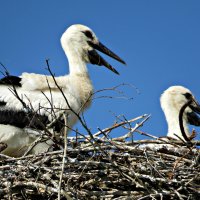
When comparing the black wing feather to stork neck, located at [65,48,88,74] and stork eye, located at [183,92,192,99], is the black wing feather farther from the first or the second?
stork neck, located at [65,48,88,74]

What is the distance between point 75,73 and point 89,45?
2.29 feet

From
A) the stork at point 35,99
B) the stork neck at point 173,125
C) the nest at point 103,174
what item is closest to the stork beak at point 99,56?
the stork at point 35,99

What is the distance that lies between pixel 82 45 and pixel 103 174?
3.63 m

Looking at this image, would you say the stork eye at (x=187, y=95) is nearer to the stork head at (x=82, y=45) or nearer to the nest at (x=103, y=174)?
the stork head at (x=82, y=45)

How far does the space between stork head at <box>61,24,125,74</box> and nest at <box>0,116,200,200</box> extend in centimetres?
312

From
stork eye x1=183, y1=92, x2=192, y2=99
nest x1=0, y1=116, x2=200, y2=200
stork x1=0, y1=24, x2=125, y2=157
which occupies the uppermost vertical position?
stork eye x1=183, y1=92, x2=192, y2=99

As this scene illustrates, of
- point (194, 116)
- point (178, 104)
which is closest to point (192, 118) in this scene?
point (194, 116)

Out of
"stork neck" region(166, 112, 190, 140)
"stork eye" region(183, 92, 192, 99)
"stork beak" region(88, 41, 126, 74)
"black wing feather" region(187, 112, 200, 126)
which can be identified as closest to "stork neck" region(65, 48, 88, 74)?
"stork beak" region(88, 41, 126, 74)

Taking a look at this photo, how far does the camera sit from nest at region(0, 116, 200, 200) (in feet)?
20.4

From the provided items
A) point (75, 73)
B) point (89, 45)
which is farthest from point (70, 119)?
point (89, 45)

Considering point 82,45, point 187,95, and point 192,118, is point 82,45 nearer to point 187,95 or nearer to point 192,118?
point 187,95

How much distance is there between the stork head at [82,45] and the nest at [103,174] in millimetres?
3116

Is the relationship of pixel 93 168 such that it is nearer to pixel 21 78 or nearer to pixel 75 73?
pixel 21 78

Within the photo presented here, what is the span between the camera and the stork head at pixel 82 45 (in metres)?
9.70
